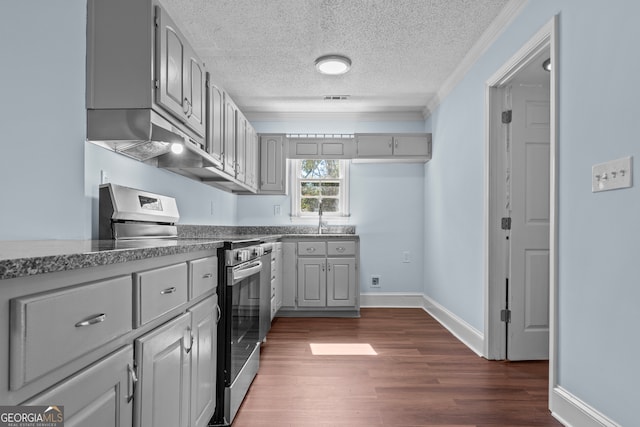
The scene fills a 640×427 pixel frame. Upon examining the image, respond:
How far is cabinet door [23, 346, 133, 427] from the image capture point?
792 millimetres

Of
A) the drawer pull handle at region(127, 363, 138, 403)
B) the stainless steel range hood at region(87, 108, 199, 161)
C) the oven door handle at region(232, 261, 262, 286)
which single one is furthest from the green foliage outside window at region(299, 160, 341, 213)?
the drawer pull handle at region(127, 363, 138, 403)

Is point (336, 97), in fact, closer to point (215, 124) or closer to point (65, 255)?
point (215, 124)

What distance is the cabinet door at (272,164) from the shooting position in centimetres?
468

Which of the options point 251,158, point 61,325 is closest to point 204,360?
point 61,325

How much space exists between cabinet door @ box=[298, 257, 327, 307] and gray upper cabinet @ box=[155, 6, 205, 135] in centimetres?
212

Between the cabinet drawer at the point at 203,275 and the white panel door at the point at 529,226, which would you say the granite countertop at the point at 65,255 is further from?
the white panel door at the point at 529,226

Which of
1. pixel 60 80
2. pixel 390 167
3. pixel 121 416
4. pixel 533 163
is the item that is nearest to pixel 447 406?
pixel 121 416

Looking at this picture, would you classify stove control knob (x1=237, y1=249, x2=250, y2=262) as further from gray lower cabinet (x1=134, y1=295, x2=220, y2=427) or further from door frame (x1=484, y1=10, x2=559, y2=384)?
door frame (x1=484, y1=10, x2=559, y2=384)

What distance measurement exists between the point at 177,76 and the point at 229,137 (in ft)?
3.83
